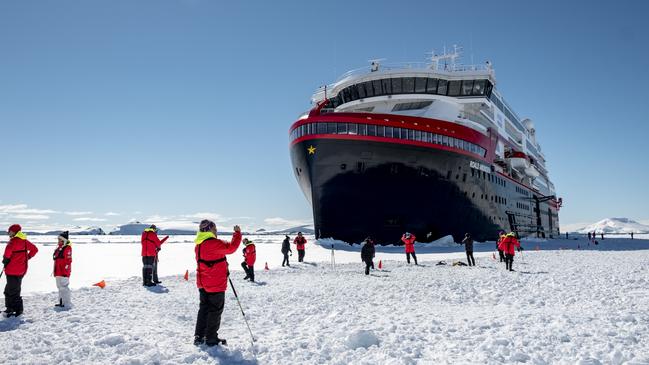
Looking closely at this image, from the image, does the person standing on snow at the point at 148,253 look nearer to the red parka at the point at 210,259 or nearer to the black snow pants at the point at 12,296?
the black snow pants at the point at 12,296

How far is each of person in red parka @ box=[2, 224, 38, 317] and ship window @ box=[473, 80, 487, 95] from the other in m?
31.7

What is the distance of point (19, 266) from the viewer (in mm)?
7621

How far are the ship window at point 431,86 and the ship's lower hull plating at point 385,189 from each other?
649 centimetres

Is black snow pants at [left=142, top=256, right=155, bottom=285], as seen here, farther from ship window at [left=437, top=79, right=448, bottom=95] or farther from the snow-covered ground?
ship window at [left=437, top=79, right=448, bottom=95]

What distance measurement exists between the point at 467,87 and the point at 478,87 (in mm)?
998

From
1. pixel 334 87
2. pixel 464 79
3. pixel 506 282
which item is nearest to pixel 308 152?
pixel 334 87

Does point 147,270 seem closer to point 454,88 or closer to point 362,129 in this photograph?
point 362,129

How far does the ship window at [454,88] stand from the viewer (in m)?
32.1

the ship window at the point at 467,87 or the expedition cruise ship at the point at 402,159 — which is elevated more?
the ship window at the point at 467,87

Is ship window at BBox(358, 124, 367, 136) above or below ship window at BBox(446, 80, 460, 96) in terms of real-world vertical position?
below

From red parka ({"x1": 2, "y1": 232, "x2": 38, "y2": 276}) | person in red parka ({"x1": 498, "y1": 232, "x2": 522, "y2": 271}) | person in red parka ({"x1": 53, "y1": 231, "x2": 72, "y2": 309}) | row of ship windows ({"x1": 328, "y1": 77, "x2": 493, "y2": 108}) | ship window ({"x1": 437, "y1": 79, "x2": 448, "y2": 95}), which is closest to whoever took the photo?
red parka ({"x1": 2, "y1": 232, "x2": 38, "y2": 276})

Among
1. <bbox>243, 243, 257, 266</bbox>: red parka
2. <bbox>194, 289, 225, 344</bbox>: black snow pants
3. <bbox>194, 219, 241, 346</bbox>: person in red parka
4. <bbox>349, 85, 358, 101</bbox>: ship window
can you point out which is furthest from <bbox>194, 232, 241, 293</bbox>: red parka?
<bbox>349, 85, 358, 101</bbox>: ship window

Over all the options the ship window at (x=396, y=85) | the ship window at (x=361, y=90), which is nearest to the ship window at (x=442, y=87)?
the ship window at (x=396, y=85)

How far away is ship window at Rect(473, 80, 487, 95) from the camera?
32.7 meters
